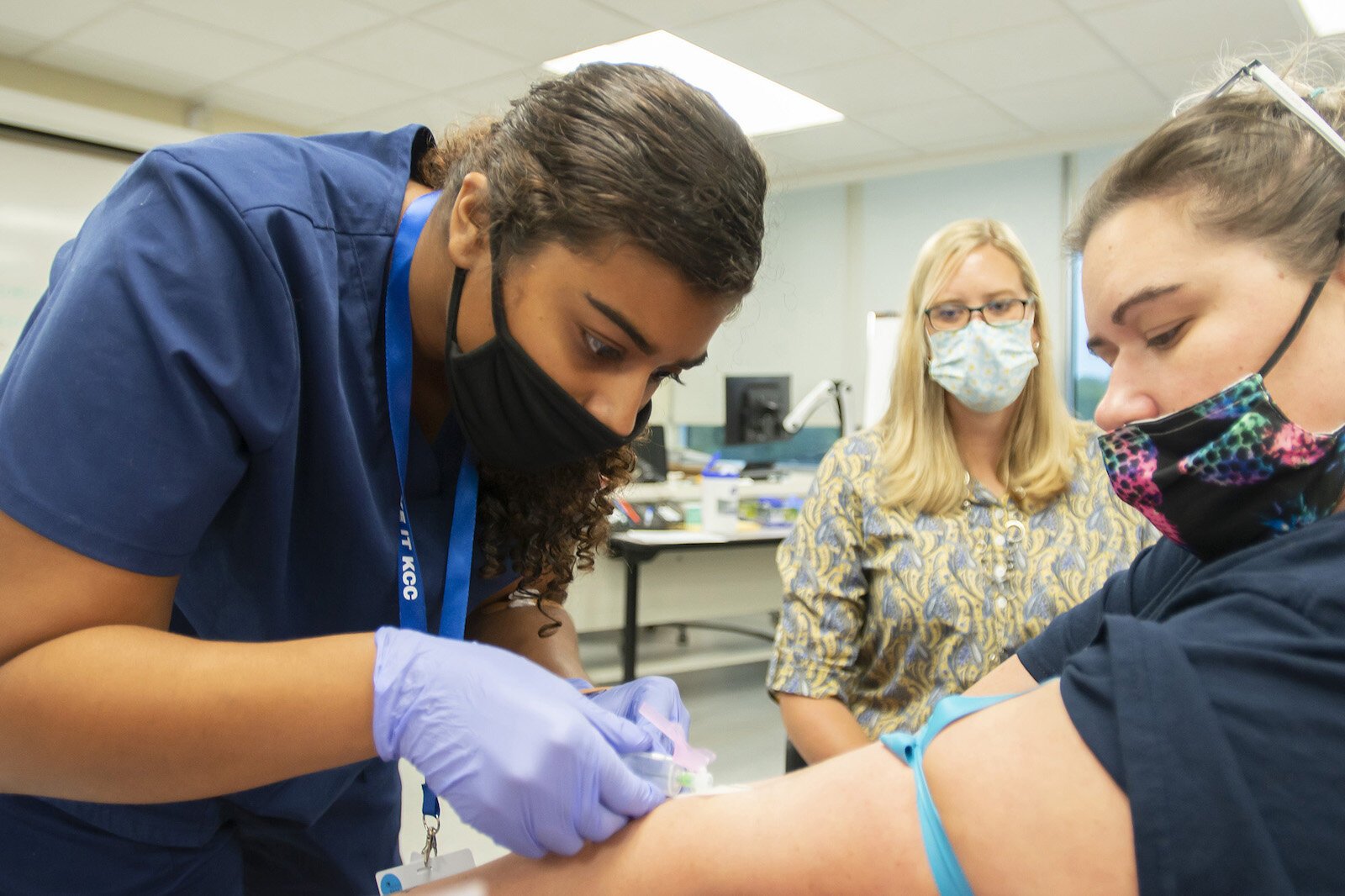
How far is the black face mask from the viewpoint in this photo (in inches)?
36.1

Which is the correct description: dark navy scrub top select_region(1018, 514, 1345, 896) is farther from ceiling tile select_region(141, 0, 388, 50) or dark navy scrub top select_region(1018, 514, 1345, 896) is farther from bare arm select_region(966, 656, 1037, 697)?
ceiling tile select_region(141, 0, 388, 50)

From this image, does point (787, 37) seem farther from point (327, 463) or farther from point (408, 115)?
point (327, 463)

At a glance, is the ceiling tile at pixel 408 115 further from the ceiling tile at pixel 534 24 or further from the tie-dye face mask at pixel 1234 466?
the tie-dye face mask at pixel 1234 466

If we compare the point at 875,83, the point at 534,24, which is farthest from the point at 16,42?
the point at 875,83

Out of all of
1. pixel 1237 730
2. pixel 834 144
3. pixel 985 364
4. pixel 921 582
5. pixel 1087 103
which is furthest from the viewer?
pixel 834 144

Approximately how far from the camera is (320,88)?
4.88m

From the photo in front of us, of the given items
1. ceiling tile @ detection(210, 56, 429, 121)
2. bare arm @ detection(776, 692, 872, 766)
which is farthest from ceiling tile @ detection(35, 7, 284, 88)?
bare arm @ detection(776, 692, 872, 766)

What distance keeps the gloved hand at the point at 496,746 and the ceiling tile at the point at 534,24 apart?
354 centimetres

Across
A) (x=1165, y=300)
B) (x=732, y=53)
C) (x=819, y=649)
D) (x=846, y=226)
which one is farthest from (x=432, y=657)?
(x=846, y=226)

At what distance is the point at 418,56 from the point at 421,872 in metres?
4.23

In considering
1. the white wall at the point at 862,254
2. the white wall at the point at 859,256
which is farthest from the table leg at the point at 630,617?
the white wall at the point at 862,254

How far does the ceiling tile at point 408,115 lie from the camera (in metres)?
5.04

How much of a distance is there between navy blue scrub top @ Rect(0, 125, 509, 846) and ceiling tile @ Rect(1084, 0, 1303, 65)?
12.0 ft

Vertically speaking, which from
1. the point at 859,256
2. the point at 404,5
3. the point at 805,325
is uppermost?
the point at 404,5
